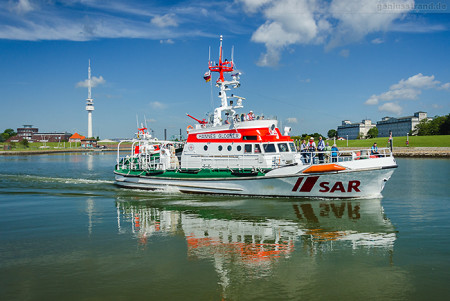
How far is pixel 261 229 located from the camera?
11.3 meters

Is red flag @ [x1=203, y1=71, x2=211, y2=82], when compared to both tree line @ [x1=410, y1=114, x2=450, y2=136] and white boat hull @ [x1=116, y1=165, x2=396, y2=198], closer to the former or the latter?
white boat hull @ [x1=116, y1=165, x2=396, y2=198]

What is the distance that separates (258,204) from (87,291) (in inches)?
383

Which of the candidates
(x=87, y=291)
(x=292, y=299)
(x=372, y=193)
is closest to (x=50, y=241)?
(x=87, y=291)

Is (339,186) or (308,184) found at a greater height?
(308,184)

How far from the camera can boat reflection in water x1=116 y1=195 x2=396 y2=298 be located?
826 centimetres

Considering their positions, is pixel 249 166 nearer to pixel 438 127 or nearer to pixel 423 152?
pixel 423 152

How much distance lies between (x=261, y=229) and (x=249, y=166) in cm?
646

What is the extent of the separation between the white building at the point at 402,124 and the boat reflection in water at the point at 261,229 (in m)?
173

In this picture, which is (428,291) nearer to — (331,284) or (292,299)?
(331,284)

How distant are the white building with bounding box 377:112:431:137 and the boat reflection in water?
17337 centimetres

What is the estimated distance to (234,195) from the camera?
57.1ft

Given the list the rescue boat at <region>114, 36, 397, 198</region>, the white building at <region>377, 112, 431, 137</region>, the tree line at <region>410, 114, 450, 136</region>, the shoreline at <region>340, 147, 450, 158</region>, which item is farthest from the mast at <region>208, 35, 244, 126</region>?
the white building at <region>377, 112, 431, 137</region>

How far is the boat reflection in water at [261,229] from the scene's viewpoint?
826 cm

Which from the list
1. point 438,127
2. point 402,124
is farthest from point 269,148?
point 402,124
